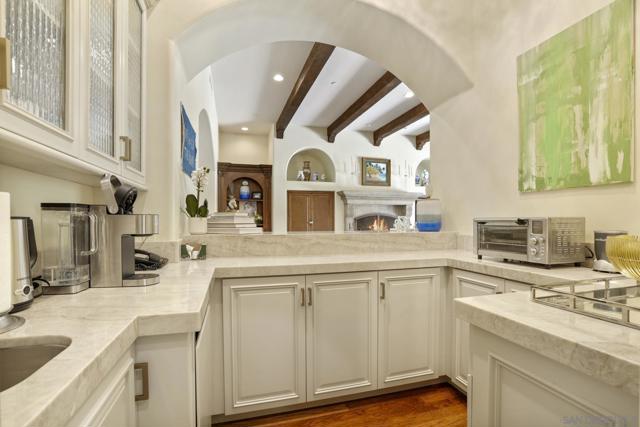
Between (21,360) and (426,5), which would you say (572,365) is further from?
(426,5)

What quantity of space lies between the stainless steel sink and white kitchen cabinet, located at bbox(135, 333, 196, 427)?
19 centimetres

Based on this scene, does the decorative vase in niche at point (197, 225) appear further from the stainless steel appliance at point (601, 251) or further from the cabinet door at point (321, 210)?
the cabinet door at point (321, 210)

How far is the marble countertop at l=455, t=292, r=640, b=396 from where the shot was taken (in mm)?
562

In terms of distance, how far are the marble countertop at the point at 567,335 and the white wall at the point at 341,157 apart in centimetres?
581

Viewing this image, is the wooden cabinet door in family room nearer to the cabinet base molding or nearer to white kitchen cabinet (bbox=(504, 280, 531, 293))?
the cabinet base molding

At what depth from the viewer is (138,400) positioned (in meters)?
0.82

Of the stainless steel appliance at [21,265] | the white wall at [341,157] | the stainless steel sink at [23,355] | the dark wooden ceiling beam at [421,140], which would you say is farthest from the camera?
the dark wooden ceiling beam at [421,140]

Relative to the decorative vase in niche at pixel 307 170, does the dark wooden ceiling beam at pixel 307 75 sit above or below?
above

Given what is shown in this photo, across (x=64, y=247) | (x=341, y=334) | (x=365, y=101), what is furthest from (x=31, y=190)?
(x=365, y=101)

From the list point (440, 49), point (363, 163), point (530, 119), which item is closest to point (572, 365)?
point (530, 119)

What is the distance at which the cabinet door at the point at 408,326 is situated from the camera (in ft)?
5.94

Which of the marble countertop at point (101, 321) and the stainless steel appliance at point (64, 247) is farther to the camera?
the stainless steel appliance at point (64, 247)

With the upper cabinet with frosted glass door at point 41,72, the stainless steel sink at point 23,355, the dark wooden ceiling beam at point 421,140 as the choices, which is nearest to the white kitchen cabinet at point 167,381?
the stainless steel sink at point 23,355

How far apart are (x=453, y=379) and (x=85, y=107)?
87.3 inches
